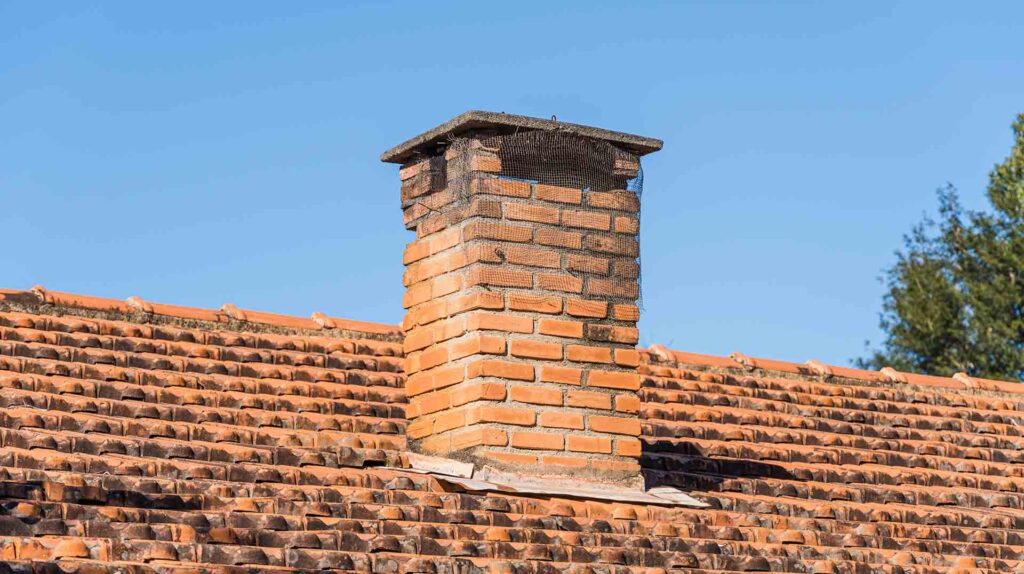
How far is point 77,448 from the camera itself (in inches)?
279

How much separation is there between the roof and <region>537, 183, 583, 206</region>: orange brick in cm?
138

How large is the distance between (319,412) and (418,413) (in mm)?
599

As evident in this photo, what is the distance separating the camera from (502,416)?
7734 mm

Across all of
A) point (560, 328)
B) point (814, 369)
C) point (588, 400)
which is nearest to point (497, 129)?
point (560, 328)

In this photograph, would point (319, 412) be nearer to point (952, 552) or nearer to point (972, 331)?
point (952, 552)

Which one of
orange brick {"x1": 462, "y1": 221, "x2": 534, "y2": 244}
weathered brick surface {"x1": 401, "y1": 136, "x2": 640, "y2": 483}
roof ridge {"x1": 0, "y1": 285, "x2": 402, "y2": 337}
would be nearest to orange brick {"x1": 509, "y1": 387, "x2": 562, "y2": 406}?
weathered brick surface {"x1": 401, "y1": 136, "x2": 640, "y2": 483}

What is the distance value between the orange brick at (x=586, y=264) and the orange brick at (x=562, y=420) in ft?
2.40

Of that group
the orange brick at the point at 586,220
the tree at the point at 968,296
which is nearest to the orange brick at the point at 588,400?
the orange brick at the point at 586,220

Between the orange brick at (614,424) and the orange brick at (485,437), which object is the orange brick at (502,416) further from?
the orange brick at (614,424)

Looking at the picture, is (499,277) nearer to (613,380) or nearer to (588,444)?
(613,380)

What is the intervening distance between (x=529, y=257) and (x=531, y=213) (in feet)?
0.74

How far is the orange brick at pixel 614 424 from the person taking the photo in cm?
793

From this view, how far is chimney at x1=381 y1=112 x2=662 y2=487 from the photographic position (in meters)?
7.81

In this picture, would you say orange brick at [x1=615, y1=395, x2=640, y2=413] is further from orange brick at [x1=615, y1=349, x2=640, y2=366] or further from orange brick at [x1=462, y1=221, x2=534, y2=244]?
orange brick at [x1=462, y1=221, x2=534, y2=244]
